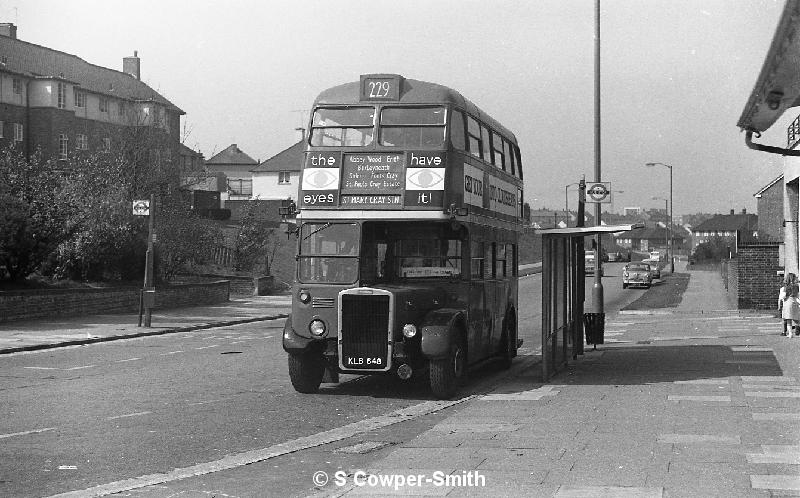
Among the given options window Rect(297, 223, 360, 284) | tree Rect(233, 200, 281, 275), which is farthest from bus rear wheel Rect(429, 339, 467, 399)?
tree Rect(233, 200, 281, 275)

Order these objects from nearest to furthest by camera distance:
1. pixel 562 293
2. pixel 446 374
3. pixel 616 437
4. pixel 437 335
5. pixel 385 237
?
pixel 616 437, pixel 437 335, pixel 446 374, pixel 385 237, pixel 562 293

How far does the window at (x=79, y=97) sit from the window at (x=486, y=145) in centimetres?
6097

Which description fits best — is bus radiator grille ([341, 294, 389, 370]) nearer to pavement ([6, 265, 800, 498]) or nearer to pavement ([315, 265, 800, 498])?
pavement ([6, 265, 800, 498])

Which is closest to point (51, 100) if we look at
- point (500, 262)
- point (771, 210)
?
point (771, 210)

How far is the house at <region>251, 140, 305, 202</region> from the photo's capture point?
323ft

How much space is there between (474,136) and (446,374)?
4208 mm

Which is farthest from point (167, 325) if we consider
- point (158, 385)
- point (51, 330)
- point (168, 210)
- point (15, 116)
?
point (15, 116)

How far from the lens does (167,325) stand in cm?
3044

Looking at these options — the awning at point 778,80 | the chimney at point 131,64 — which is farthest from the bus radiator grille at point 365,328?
the chimney at point 131,64

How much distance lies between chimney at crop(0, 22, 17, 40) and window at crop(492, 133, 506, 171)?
2557 inches

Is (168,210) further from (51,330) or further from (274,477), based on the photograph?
(274,477)

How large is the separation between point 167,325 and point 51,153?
143 feet

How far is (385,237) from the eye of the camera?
605 inches

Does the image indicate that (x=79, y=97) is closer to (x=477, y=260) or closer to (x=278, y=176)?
(x=278, y=176)
